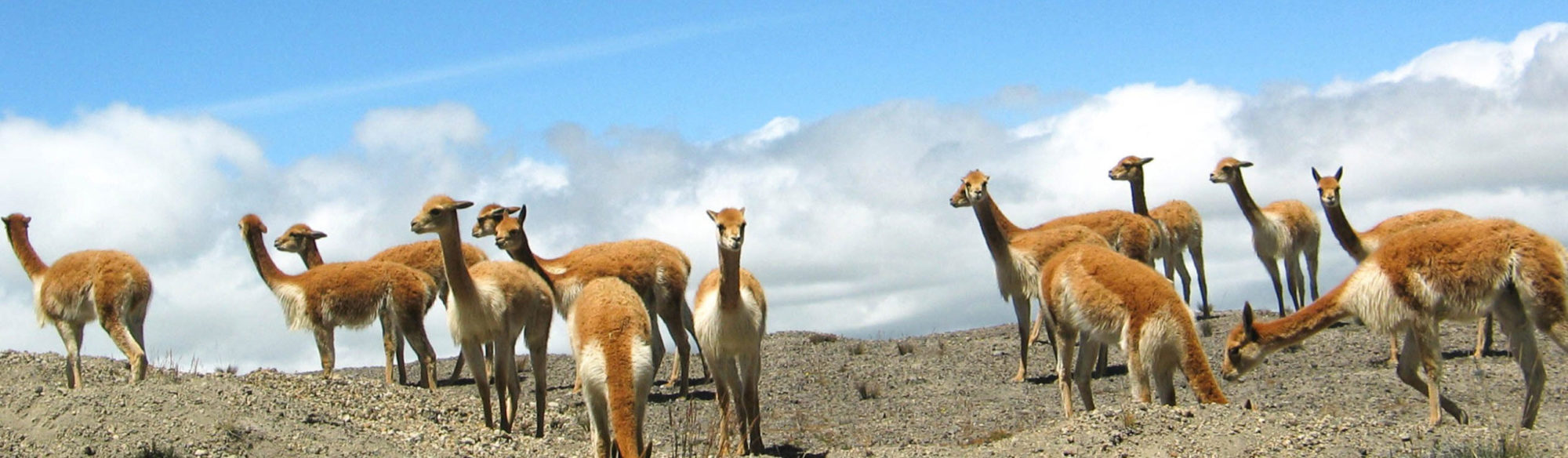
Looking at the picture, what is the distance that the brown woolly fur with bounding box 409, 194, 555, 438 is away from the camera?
523 inches

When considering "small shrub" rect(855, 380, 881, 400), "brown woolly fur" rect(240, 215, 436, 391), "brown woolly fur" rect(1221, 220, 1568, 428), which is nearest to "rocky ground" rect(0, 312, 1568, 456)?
"small shrub" rect(855, 380, 881, 400)

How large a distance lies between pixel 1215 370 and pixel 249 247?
1160 centimetres

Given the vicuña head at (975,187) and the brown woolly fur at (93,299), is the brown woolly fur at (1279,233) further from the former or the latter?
the brown woolly fur at (93,299)

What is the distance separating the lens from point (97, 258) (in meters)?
16.9

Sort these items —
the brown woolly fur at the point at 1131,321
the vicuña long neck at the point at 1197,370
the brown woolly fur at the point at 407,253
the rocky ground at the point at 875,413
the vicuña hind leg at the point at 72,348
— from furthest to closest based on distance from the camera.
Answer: the brown woolly fur at the point at 407,253, the vicuña hind leg at the point at 72,348, the brown woolly fur at the point at 1131,321, the vicuña long neck at the point at 1197,370, the rocky ground at the point at 875,413

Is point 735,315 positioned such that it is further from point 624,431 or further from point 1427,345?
point 1427,345

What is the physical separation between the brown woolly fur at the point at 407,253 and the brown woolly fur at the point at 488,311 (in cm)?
476

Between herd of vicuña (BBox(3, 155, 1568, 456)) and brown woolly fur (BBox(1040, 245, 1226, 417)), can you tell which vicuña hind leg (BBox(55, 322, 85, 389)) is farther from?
brown woolly fur (BBox(1040, 245, 1226, 417))

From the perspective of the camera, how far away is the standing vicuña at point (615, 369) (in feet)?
33.6

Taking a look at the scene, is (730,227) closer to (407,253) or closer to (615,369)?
(615,369)

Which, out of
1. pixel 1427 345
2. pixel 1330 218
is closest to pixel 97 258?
pixel 1427 345

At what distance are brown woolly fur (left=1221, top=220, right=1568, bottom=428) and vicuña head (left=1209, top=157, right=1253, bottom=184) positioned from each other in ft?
34.6

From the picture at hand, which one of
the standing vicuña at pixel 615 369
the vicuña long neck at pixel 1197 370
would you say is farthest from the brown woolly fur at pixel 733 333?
the vicuña long neck at pixel 1197 370

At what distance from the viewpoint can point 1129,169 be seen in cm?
2314
